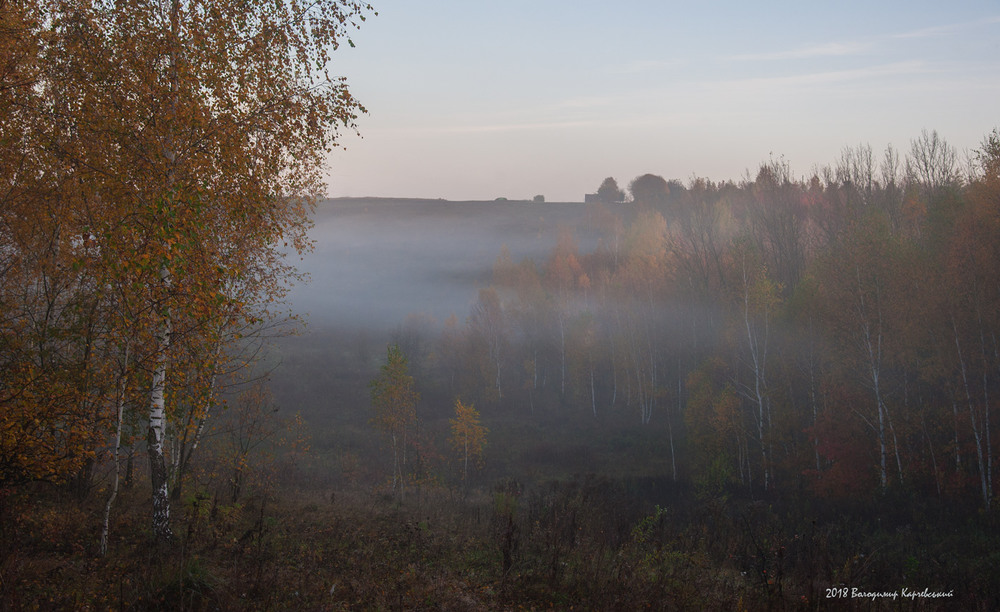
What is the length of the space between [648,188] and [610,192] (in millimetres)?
23124

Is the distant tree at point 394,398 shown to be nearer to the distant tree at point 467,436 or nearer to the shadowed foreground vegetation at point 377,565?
the distant tree at point 467,436

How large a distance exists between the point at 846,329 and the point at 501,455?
23.5m

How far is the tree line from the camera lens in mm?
21938

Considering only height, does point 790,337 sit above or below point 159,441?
below

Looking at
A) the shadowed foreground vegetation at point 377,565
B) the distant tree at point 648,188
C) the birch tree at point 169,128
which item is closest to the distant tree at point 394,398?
the shadowed foreground vegetation at point 377,565

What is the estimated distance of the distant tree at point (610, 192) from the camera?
117 metres

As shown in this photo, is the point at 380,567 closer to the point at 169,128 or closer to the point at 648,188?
the point at 169,128

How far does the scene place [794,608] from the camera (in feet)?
20.7

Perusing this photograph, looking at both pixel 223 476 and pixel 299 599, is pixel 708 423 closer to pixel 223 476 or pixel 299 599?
pixel 223 476

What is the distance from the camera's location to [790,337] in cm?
3030

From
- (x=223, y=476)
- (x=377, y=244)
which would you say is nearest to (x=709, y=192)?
(x=223, y=476)

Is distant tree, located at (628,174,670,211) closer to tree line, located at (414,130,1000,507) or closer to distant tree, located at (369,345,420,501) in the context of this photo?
tree line, located at (414,130,1000,507)

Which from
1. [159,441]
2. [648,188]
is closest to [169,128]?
[159,441]

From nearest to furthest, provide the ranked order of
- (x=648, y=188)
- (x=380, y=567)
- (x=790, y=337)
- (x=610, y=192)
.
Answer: (x=380, y=567)
(x=790, y=337)
(x=648, y=188)
(x=610, y=192)
